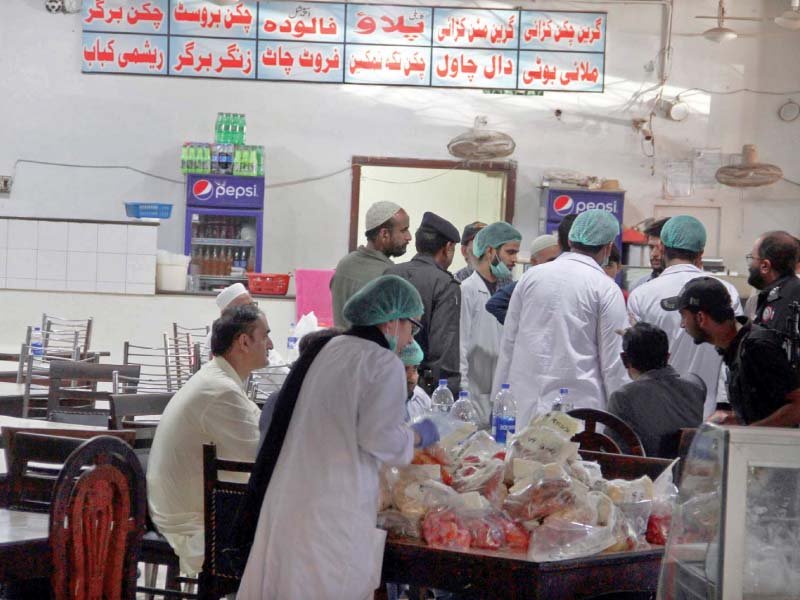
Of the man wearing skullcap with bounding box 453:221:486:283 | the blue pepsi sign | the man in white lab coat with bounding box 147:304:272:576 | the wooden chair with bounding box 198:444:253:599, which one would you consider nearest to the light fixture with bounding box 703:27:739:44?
the man wearing skullcap with bounding box 453:221:486:283

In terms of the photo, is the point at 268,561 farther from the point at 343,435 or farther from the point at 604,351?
the point at 604,351

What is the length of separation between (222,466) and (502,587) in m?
0.85

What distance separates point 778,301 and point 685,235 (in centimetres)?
49

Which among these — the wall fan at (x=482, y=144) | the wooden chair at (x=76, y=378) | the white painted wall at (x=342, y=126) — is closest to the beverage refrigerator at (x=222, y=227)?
the white painted wall at (x=342, y=126)

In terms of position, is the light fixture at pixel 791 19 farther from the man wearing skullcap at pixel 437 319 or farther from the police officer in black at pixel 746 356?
the police officer in black at pixel 746 356

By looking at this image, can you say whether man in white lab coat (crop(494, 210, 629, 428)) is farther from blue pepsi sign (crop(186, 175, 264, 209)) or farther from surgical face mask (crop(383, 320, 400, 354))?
blue pepsi sign (crop(186, 175, 264, 209))

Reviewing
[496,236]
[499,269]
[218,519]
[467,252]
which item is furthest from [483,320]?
[218,519]

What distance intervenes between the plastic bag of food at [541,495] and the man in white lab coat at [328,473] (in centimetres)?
29

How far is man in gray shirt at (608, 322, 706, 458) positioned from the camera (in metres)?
3.67

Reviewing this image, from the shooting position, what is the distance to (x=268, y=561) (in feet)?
8.62

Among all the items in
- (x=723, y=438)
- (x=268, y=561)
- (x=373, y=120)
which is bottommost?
(x=268, y=561)

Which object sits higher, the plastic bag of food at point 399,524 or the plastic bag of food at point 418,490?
the plastic bag of food at point 418,490

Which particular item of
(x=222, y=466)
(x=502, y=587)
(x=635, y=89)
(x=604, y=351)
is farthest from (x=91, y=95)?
(x=502, y=587)

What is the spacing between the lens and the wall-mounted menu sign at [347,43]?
10.9m
